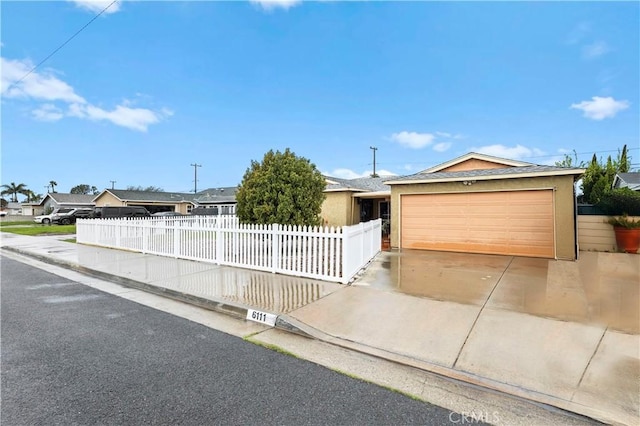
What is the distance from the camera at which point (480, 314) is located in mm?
4789

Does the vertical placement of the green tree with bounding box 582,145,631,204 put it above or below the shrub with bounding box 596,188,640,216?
above

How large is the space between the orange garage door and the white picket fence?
8.00 feet

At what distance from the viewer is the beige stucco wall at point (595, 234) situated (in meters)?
11.4

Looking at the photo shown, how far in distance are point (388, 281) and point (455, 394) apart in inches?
157

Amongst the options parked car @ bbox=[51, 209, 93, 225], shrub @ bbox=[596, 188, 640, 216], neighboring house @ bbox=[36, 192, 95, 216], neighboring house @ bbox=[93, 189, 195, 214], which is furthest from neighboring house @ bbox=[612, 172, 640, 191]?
neighboring house @ bbox=[36, 192, 95, 216]

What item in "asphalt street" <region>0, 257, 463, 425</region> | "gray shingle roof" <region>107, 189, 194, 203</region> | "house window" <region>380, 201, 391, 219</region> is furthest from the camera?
"gray shingle roof" <region>107, 189, 194, 203</region>

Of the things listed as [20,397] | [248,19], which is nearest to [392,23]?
[248,19]

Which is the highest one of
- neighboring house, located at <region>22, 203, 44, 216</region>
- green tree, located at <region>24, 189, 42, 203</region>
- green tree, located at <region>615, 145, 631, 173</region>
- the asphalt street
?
green tree, located at <region>24, 189, 42, 203</region>

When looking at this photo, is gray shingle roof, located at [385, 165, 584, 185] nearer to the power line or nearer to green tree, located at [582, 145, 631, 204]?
green tree, located at [582, 145, 631, 204]

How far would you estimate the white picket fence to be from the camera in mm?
7043

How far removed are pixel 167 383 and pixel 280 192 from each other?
7137 mm

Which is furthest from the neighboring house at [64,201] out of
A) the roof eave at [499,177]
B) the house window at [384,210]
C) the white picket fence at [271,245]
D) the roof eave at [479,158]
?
the roof eave at [499,177]

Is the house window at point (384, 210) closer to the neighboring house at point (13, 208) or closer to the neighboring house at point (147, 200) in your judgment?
the neighboring house at point (147, 200)

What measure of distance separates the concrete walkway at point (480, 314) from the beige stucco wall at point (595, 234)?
3.11 m
